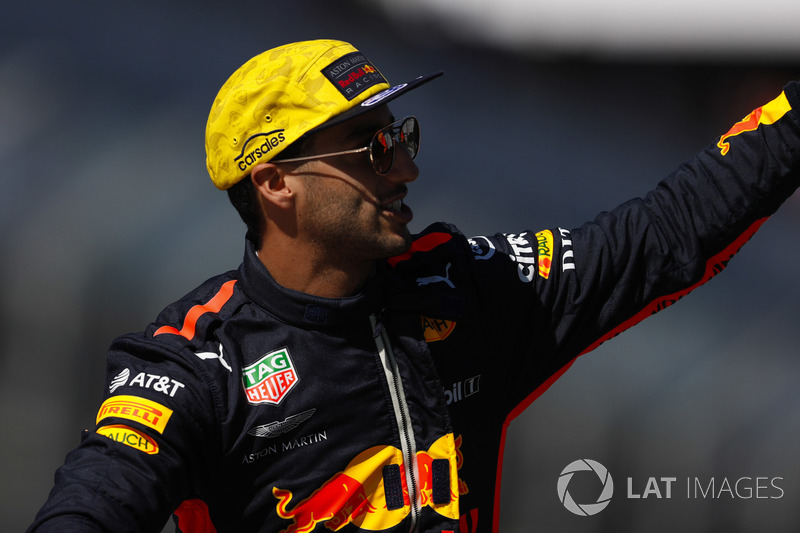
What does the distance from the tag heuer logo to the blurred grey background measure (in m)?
1.47

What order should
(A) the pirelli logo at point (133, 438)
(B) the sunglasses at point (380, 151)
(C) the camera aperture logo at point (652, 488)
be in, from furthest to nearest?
(C) the camera aperture logo at point (652, 488), (B) the sunglasses at point (380, 151), (A) the pirelli logo at point (133, 438)

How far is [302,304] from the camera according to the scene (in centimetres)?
166

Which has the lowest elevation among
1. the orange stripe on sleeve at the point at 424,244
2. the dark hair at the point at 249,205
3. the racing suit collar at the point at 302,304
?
the racing suit collar at the point at 302,304

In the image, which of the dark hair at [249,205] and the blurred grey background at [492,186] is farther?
the blurred grey background at [492,186]

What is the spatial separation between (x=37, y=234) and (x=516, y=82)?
5.70ft

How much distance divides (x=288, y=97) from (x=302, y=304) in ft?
1.28

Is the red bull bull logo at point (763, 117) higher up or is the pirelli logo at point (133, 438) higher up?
the red bull bull logo at point (763, 117)

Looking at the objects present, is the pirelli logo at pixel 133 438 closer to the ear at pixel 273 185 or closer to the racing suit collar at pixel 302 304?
the racing suit collar at pixel 302 304

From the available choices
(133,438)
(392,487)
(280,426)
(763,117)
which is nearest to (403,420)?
(392,487)

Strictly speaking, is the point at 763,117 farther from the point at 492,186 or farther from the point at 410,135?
the point at 492,186

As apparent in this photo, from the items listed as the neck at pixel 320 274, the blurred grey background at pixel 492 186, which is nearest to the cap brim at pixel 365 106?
the neck at pixel 320 274

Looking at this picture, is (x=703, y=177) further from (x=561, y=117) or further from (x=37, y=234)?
(x=37, y=234)

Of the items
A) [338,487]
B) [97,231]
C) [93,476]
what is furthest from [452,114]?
[93,476]

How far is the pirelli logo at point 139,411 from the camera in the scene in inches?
57.5
